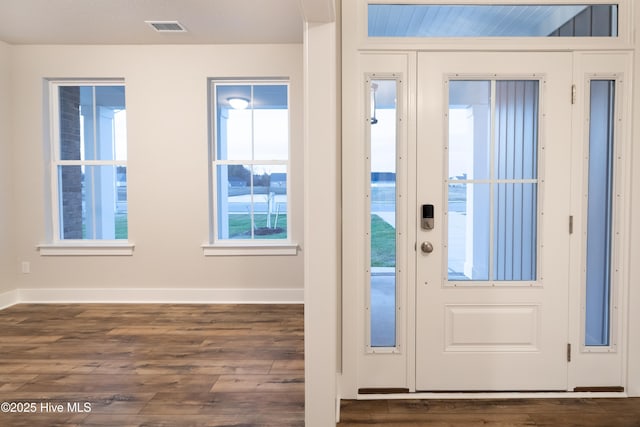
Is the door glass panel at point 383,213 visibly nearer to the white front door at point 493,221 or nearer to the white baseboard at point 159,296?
the white front door at point 493,221

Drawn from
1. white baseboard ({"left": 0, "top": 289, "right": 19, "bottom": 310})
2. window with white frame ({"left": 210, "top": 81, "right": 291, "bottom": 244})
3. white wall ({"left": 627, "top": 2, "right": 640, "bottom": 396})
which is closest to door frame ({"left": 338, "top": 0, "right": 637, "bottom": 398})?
white wall ({"left": 627, "top": 2, "right": 640, "bottom": 396})

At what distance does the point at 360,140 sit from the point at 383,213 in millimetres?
439

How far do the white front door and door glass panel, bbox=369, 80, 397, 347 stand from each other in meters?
0.15

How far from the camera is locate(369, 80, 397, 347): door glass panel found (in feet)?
8.11

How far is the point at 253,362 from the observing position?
3104 mm

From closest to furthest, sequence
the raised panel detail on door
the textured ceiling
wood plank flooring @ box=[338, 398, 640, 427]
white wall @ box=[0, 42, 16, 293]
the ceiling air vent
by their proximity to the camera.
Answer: wood plank flooring @ box=[338, 398, 640, 427]
the raised panel detail on door
the textured ceiling
the ceiling air vent
white wall @ box=[0, 42, 16, 293]

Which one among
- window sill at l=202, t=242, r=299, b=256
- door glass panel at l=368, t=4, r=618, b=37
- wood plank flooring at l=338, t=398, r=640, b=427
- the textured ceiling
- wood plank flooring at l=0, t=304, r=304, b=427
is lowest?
wood plank flooring at l=0, t=304, r=304, b=427

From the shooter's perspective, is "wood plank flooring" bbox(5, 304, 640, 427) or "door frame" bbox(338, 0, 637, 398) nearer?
"wood plank flooring" bbox(5, 304, 640, 427)

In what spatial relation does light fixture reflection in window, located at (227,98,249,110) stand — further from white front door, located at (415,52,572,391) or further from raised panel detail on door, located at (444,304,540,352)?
raised panel detail on door, located at (444,304,540,352)

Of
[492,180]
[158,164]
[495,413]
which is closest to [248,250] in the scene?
[158,164]

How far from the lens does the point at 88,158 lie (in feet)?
A: 15.9

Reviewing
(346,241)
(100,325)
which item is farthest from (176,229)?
(346,241)

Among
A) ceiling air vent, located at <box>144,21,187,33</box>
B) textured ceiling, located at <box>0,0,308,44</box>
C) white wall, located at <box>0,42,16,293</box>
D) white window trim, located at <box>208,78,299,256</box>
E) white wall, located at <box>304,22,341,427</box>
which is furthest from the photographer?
white window trim, located at <box>208,78,299,256</box>

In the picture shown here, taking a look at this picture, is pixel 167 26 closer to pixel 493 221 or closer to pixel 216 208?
pixel 216 208
